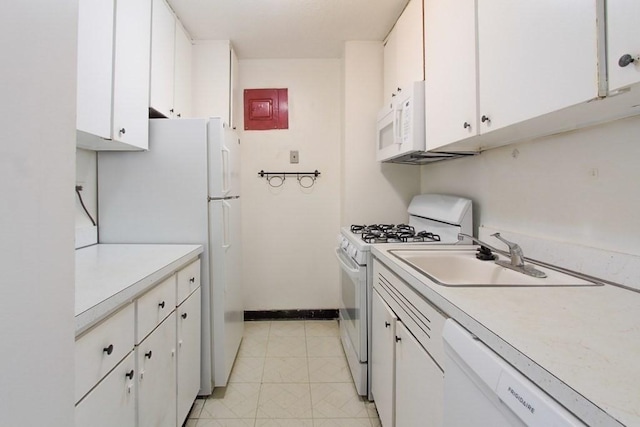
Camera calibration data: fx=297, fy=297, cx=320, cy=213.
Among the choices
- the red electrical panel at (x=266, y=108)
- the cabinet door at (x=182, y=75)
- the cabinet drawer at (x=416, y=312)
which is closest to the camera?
the cabinet drawer at (x=416, y=312)

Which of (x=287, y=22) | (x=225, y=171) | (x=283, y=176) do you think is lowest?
(x=225, y=171)

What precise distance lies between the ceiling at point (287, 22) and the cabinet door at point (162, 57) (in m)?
0.17

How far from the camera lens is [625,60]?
65 cm

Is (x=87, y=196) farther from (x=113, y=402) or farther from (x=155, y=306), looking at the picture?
(x=113, y=402)

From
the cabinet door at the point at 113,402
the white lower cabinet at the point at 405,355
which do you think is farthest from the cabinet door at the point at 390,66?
the cabinet door at the point at 113,402

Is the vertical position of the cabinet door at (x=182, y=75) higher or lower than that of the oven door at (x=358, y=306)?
higher

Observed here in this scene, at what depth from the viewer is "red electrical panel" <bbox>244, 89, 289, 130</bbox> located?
2865 mm

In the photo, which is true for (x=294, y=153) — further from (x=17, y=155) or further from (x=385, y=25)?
(x=17, y=155)

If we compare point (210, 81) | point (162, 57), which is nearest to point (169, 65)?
point (162, 57)

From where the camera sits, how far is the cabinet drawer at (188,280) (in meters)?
1.48

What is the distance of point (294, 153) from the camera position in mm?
2887

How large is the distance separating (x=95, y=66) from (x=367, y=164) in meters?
1.89

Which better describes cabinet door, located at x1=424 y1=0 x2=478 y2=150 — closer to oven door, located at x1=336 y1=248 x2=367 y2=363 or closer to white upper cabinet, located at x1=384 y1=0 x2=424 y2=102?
white upper cabinet, located at x1=384 y1=0 x2=424 y2=102

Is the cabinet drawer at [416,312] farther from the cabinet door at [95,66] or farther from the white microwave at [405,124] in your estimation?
the cabinet door at [95,66]
